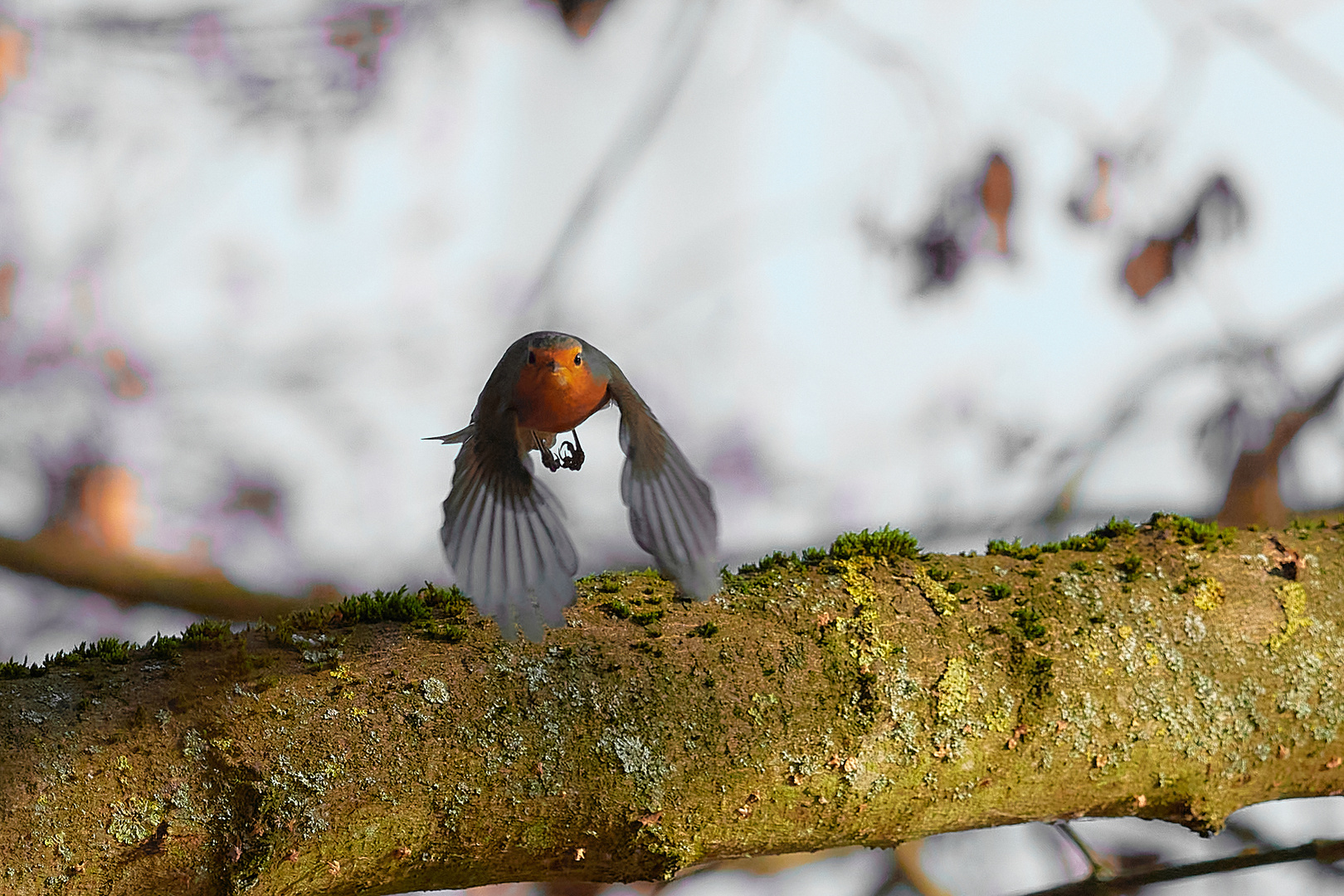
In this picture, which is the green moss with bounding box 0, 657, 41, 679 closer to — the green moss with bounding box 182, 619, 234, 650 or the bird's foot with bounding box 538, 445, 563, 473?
the green moss with bounding box 182, 619, 234, 650

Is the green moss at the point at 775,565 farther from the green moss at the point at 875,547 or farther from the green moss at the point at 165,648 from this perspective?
the green moss at the point at 165,648

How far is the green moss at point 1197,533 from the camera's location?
770 mm

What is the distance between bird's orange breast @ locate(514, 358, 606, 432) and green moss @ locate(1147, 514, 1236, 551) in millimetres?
513

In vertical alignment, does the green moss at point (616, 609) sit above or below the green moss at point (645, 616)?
above

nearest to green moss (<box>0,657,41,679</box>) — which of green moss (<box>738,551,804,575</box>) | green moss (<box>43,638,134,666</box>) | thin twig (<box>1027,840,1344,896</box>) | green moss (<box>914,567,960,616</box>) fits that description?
green moss (<box>43,638,134,666</box>)

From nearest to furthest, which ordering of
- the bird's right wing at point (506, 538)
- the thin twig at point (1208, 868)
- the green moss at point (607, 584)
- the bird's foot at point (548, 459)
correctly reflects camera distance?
1. the bird's right wing at point (506, 538)
2. the bird's foot at point (548, 459)
3. the green moss at point (607, 584)
4. the thin twig at point (1208, 868)

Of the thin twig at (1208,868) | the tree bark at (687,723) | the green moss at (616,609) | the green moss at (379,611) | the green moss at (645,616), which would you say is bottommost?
the thin twig at (1208,868)

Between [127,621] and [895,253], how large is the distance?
1.05 m

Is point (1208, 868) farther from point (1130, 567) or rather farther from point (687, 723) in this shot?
point (687, 723)

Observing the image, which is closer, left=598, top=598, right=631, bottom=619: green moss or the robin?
the robin

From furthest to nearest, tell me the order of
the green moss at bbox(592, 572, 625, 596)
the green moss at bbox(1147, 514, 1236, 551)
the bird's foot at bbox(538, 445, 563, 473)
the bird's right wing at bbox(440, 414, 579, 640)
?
the green moss at bbox(1147, 514, 1236, 551), the green moss at bbox(592, 572, 625, 596), the bird's foot at bbox(538, 445, 563, 473), the bird's right wing at bbox(440, 414, 579, 640)

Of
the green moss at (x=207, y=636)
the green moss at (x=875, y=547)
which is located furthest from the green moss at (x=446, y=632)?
the green moss at (x=875, y=547)

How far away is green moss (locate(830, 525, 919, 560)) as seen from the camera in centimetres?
71

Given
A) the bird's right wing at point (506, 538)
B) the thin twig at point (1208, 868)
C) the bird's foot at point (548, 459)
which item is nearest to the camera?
A: the bird's right wing at point (506, 538)
